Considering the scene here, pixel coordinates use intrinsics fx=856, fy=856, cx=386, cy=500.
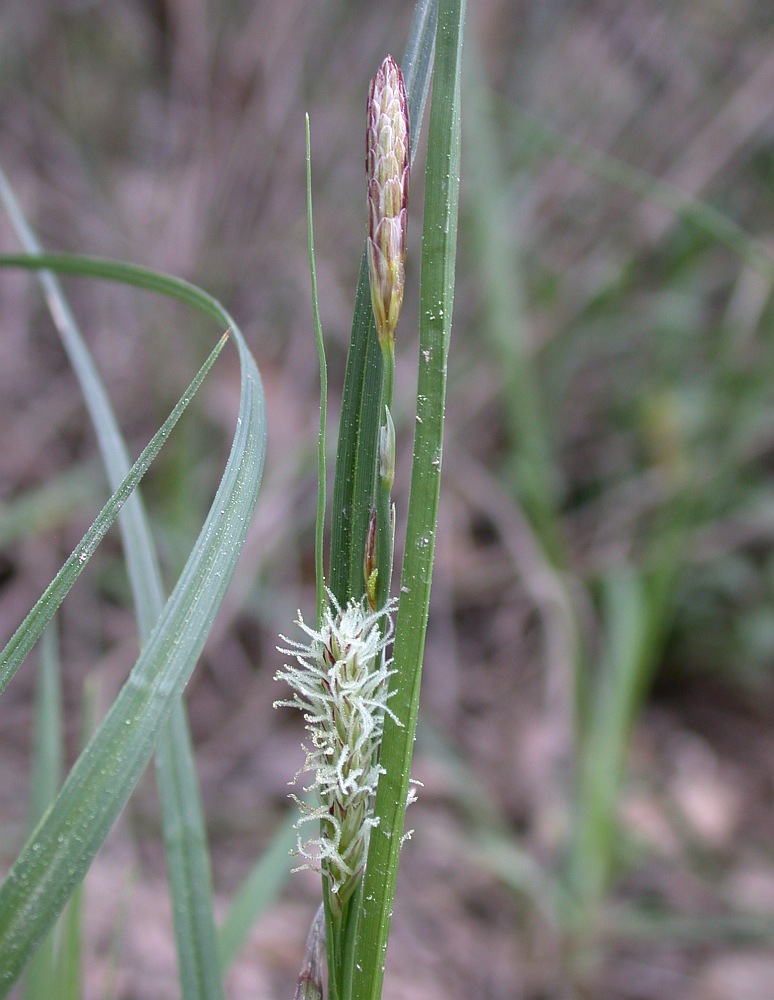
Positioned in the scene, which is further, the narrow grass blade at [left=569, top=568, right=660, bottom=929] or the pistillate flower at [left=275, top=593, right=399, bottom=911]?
the narrow grass blade at [left=569, top=568, right=660, bottom=929]

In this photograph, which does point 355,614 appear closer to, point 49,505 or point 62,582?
point 62,582

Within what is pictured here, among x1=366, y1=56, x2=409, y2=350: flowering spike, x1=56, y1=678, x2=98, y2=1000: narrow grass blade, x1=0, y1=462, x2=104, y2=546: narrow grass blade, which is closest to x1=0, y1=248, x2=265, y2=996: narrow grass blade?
x1=366, y1=56, x2=409, y2=350: flowering spike

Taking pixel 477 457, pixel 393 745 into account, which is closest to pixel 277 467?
pixel 477 457

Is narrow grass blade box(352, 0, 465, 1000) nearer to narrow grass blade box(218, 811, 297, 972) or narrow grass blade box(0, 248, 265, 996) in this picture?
narrow grass blade box(0, 248, 265, 996)

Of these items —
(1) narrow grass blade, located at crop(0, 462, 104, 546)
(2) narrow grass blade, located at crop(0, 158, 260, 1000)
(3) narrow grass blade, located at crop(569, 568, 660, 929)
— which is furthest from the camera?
(1) narrow grass blade, located at crop(0, 462, 104, 546)

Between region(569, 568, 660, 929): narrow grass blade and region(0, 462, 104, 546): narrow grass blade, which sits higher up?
region(0, 462, 104, 546): narrow grass blade

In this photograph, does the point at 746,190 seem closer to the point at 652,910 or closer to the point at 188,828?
the point at 652,910

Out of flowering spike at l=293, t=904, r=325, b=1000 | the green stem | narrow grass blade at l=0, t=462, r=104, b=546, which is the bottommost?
flowering spike at l=293, t=904, r=325, b=1000

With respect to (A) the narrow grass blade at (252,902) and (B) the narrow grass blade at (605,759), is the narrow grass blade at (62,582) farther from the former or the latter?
(B) the narrow grass blade at (605,759)

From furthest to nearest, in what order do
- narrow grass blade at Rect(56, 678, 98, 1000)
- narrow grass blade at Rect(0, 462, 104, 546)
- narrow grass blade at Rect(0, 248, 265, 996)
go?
narrow grass blade at Rect(0, 462, 104, 546) → narrow grass blade at Rect(56, 678, 98, 1000) → narrow grass blade at Rect(0, 248, 265, 996)
